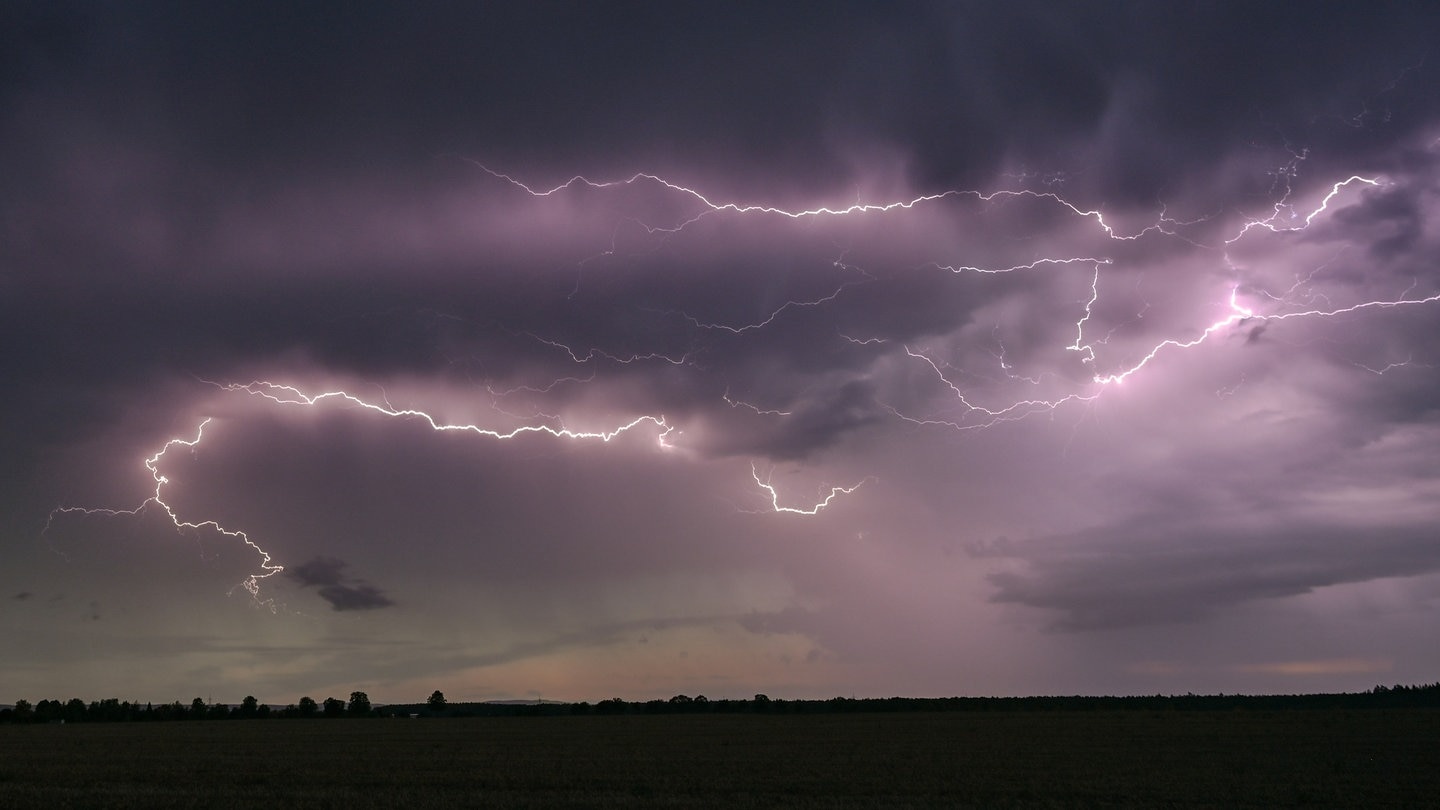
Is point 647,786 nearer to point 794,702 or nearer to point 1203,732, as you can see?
point 1203,732

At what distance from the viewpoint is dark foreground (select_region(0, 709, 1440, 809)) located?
64.3ft

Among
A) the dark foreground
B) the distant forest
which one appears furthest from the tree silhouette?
the dark foreground

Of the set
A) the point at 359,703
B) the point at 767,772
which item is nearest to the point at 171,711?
the point at 359,703

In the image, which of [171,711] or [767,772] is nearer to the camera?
[767,772]

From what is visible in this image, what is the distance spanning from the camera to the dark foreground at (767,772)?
64.3ft

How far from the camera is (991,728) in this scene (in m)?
47.5

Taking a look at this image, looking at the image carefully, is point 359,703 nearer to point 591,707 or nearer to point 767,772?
point 591,707

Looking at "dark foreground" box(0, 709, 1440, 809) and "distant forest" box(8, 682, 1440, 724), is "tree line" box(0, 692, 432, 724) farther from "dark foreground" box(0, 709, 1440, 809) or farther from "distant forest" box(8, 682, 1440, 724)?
"dark foreground" box(0, 709, 1440, 809)

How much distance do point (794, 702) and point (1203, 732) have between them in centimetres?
8496

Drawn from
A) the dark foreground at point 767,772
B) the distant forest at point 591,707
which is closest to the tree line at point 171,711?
the distant forest at point 591,707

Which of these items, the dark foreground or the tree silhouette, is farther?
the tree silhouette

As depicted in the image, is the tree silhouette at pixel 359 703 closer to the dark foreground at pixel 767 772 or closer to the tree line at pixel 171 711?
the tree line at pixel 171 711

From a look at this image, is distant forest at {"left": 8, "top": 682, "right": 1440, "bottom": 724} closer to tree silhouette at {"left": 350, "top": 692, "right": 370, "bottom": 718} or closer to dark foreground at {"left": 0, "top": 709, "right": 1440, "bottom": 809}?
tree silhouette at {"left": 350, "top": 692, "right": 370, "bottom": 718}

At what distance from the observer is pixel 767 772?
24656 mm
